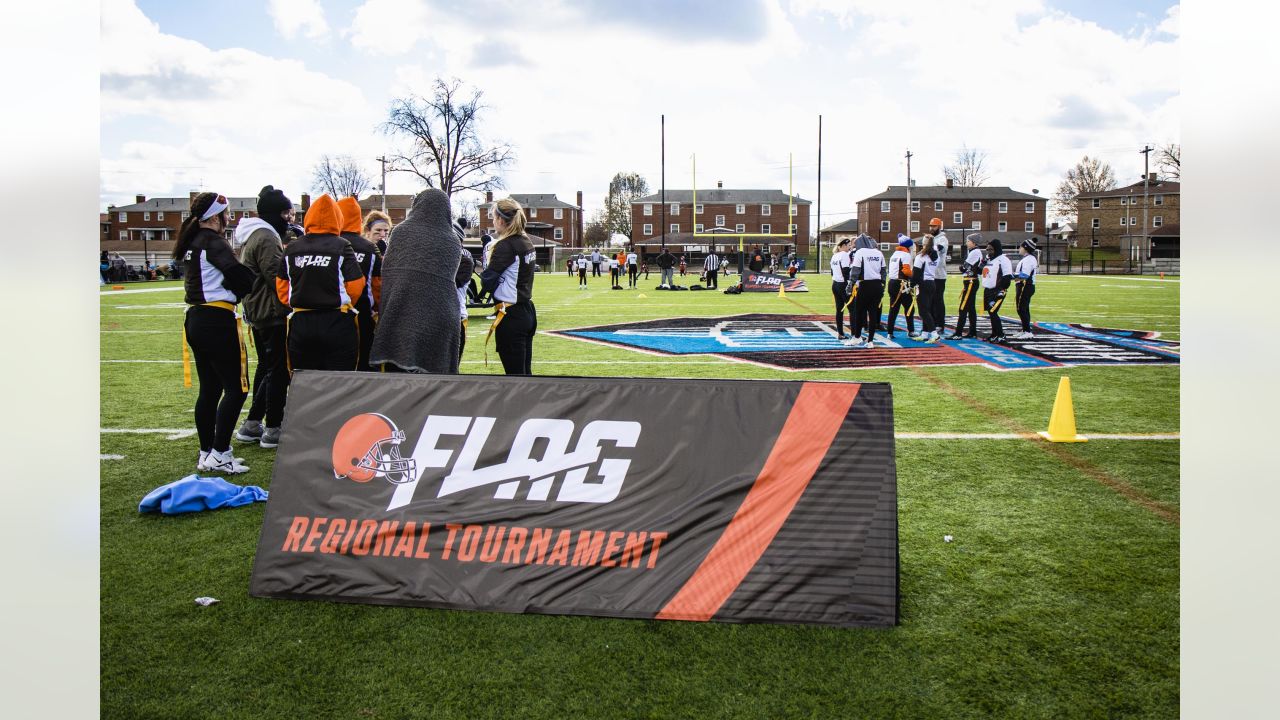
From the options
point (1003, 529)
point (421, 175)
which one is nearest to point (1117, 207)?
point (421, 175)

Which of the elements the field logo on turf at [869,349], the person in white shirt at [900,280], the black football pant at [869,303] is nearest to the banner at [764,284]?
the field logo on turf at [869,349]

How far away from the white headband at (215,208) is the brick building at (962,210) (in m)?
96.8

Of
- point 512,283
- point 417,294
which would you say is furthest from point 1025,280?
point 417,294

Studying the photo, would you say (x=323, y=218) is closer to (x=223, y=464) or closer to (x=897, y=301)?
(x=223, y=464)

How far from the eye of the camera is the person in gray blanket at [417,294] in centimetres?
556

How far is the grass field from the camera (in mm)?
3139

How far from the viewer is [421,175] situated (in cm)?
6244

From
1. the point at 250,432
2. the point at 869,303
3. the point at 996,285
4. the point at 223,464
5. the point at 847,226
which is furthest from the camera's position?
the point at 847,226

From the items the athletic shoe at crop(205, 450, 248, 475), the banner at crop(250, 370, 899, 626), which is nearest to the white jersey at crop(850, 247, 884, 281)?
the athletic shoe at crop(205, 450, 248, 475)

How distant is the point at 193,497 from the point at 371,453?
200 centimetres

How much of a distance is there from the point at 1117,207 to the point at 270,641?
105 m

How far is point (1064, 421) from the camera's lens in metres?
7.30

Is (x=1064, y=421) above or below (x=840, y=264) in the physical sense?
below
